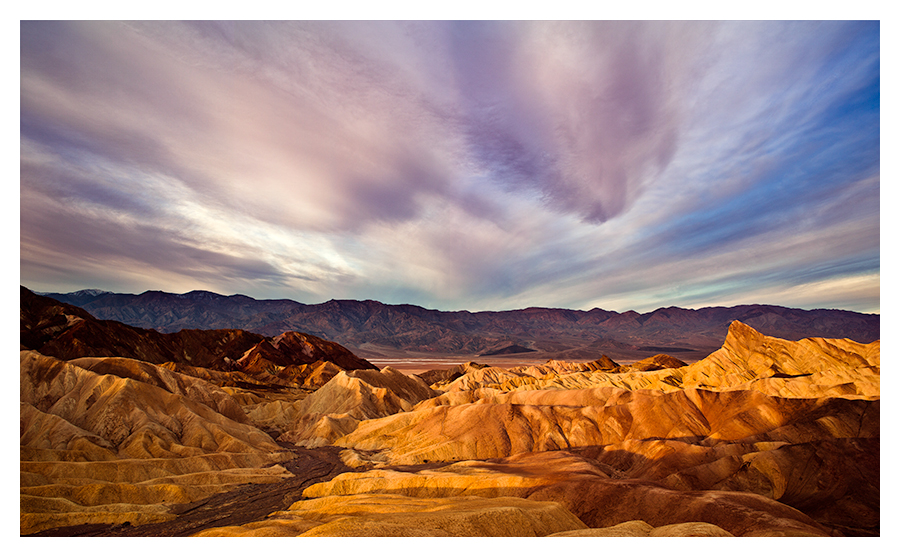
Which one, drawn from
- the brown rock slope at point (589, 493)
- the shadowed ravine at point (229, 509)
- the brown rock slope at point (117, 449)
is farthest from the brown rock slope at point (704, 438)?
the brown rock slope at point (117, 449)

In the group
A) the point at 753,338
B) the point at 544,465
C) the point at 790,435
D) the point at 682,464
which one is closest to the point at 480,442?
the point at 544,465

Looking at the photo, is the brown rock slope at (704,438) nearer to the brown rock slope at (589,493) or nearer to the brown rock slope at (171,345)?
the brown rock slope at (589,493)

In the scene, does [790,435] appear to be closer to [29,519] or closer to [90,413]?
[29,519]

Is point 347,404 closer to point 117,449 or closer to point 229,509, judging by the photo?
point 117,449

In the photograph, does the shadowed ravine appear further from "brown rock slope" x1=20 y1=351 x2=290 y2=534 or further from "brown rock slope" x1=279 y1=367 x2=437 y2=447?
"brown rock slope" x1=279 y1=367 x2=437 y2=447

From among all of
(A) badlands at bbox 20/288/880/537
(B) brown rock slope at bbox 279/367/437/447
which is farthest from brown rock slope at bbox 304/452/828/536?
(B) brown rock slope at bbox 279/367/437/447

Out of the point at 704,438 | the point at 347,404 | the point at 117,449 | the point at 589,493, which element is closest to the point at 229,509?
the point at 117,449

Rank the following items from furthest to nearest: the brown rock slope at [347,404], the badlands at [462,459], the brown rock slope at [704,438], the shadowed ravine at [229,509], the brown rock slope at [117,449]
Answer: the brown rock slope at [347,404]
the brown rock slope at [117,449]
the shadowed ravine at [229,509]
the brown rock slope at [704,438]
the badlands at [462,459]
